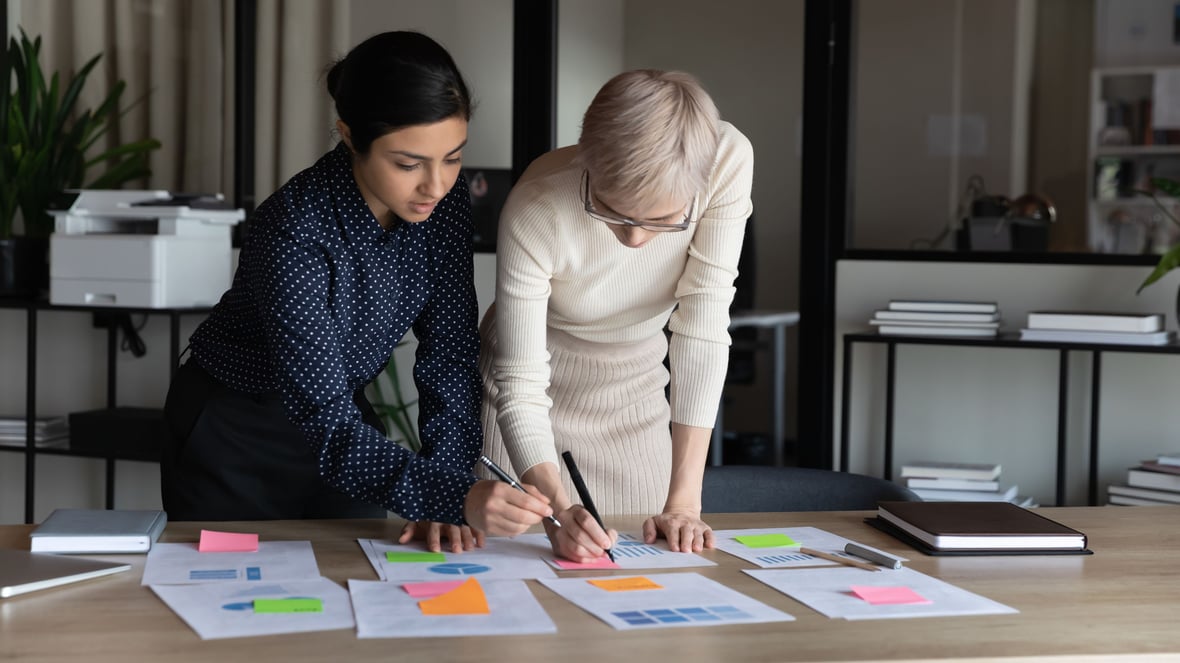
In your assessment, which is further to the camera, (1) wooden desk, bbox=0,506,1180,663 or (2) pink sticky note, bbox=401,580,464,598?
(2) pink sticky note, bbox=401,580,464,598

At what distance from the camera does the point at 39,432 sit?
384 cm

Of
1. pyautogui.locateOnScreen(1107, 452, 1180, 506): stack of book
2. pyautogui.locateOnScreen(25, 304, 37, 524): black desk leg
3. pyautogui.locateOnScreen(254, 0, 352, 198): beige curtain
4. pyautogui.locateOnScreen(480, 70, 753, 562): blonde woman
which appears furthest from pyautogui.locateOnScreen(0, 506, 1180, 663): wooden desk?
pyautogui.locateOnScreen(254, 0, 352, 198): beige curtain

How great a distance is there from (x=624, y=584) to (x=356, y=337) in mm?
591

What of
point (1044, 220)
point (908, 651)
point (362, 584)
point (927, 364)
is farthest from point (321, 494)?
point (1044, 220)

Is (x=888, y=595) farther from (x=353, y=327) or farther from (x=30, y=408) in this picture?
(x=30, y=408)

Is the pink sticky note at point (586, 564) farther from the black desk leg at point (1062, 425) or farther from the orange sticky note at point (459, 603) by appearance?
the black desk leg at point (1062, 425)

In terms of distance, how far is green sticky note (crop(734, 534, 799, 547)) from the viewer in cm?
171

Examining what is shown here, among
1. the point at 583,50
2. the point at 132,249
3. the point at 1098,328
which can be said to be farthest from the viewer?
the point at 583,50

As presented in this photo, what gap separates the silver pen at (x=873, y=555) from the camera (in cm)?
158

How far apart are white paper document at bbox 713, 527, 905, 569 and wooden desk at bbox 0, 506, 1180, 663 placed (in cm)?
4

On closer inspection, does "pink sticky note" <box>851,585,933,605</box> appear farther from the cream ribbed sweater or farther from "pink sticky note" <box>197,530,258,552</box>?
"pink sticky note" <box>197,530,258,552</box>

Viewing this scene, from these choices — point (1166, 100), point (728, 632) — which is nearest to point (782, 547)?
point (728, 632)

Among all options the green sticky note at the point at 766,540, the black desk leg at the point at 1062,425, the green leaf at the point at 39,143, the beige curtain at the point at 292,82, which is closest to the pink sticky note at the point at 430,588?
the green sticky note at the point at 766,540

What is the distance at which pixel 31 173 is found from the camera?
3.77 meters
